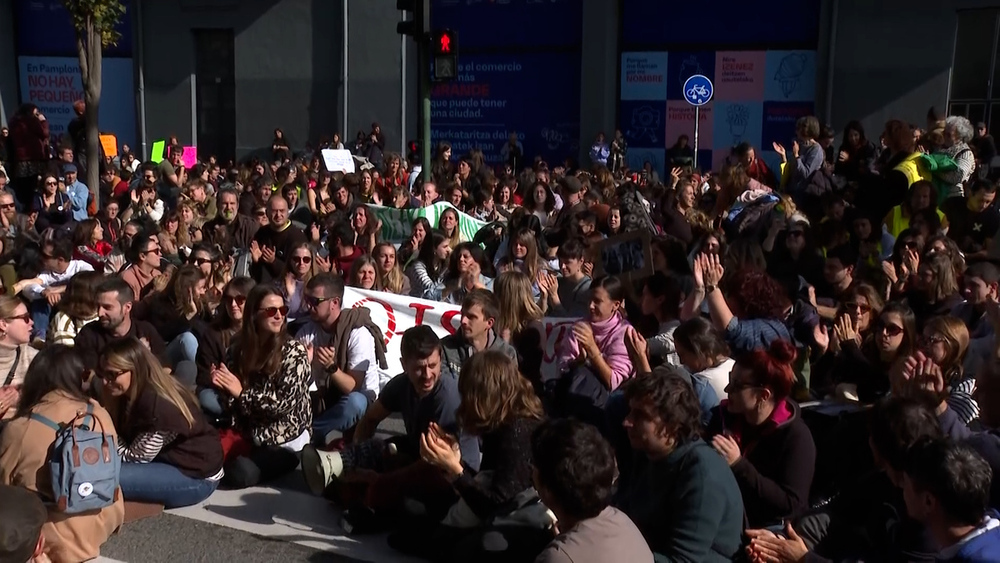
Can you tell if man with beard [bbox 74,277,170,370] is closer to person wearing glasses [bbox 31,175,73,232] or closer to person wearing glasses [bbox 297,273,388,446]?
person wearing glasses [bbox 297,273,388,446]

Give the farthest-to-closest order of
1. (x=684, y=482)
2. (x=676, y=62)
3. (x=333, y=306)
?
(x=676, y=62) < (x=333, y=306) < (x=684, y=482)

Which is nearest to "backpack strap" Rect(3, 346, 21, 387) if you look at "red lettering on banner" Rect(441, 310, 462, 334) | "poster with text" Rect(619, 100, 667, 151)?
"red lettering on banner" Rect(441, 310, 462, 334)

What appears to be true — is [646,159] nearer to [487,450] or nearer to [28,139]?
Answer: [28,139]

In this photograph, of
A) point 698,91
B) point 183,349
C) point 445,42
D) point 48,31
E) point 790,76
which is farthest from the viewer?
point 48,31

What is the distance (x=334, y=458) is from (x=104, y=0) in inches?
426

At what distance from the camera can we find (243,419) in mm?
6945

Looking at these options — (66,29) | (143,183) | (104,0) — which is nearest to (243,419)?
(143,183)

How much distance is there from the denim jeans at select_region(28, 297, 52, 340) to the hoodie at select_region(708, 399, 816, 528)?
246 inches

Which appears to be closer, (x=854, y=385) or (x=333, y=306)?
(x=854, y=385)

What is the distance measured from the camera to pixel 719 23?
79.2 ft

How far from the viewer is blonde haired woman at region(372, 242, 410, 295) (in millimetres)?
9383

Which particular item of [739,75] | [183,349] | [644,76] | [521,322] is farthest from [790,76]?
[183,349]

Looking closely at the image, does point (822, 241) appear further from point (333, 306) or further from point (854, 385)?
point (333, 306)

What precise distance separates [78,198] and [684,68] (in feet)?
47.5
